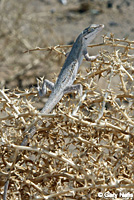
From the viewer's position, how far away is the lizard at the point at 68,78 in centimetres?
236

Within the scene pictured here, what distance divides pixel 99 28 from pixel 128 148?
1844mm

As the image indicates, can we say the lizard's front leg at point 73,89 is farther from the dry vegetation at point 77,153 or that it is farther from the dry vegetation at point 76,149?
the dry vegetation at point 77,153

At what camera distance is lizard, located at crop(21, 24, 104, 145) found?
2364mm

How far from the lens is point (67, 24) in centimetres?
873

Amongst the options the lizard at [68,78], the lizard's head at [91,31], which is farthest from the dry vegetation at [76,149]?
the lizard's head at [91,31]

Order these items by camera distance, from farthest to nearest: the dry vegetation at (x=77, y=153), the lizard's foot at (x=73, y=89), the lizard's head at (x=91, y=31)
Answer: the lizard's head at (x=91, y=31)
the lizard's foot at (x=73, y=89)
the dry vegetation at (x=77, y=153)

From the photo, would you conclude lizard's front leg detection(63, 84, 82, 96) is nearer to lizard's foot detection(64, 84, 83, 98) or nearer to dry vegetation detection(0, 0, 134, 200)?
lizard's foot detection(64, 84, 83, 98)

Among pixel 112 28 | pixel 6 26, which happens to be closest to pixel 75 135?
pixel 6 26

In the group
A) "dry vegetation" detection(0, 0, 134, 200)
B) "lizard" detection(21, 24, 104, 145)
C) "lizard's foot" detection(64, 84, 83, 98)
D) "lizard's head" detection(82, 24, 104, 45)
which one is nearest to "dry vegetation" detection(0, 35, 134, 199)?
"dry vegetation" detection(0, 0, 134, 200)

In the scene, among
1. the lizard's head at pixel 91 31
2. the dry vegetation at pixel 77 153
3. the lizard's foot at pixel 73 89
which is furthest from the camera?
the lizard's head at pixel 91 31

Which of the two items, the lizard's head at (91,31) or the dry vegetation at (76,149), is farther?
the lizard's head at (91,31)

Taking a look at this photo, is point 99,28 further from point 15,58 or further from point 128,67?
point 15,58

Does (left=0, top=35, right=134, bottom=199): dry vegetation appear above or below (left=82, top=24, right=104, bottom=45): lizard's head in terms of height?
below

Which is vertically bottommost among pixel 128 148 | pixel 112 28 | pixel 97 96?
pixel 112 28
